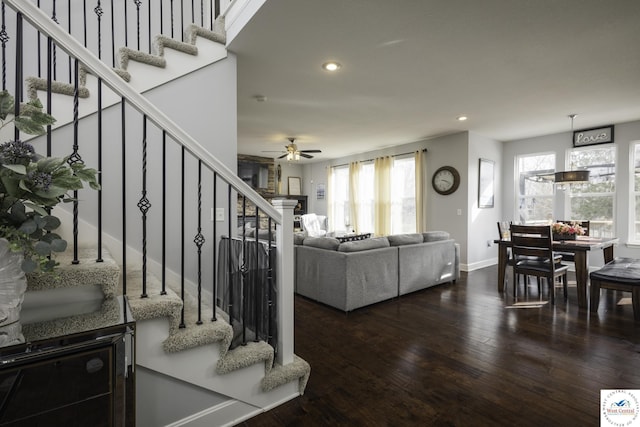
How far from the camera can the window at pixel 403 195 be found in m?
6.90

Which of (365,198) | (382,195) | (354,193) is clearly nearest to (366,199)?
(365,198)

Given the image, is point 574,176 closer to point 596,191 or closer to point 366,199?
point 596,191

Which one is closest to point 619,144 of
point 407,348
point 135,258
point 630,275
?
point 630,275

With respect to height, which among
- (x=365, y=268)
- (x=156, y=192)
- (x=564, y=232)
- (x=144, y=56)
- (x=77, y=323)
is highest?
(x=144, y=56)

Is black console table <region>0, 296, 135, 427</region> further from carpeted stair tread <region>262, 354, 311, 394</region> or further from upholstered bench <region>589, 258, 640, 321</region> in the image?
upholstered bench <region>589, 258, 640, 321</region>

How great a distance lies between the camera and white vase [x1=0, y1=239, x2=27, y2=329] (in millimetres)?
968

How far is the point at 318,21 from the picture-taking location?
7.52 ft

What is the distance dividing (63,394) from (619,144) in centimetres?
736

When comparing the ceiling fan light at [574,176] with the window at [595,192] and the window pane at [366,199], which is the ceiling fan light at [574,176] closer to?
the window at [595,192]

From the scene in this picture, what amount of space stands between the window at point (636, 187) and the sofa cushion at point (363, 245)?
4.42 meters

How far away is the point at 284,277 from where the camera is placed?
1889mm

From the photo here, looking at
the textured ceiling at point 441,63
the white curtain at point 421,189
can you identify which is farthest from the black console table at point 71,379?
the white curtain at point 421,189

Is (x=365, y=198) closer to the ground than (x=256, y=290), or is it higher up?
higher up

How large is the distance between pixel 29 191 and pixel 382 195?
6.79m
